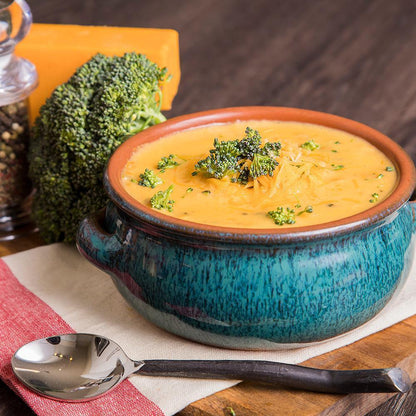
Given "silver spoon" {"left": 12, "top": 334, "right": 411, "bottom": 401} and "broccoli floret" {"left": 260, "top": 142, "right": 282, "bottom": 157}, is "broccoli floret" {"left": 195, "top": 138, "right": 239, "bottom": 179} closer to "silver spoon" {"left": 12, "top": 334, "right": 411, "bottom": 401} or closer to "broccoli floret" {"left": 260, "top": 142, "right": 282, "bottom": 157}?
"broccoli floret" {"left": 260, "top": 142, "right": 282, "bottom": 157}

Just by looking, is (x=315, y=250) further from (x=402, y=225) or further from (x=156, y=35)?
(x=156, y=35)

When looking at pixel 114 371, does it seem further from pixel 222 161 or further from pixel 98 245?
pixel 222 161

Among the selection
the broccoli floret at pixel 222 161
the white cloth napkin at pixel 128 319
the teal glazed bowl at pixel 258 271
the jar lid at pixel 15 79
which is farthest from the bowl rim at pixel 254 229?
the jar lid at pixel 15 79

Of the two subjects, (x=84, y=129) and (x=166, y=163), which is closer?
(x=166, y=163)

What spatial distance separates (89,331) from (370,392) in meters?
0.84

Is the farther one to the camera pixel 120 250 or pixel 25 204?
pixel 25 204

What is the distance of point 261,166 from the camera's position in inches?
88.5

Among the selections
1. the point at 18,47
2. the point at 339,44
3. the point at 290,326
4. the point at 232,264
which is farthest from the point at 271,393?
the point at 339,44

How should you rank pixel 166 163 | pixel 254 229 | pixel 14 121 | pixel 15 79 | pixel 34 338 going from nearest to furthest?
1. pixel 254 229
2. pixel 34 338
3. pixel 166 163
4. pixel 15 79
5. pixel 14 121

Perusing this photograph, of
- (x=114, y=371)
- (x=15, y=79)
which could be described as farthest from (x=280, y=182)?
(x=15, y=79)

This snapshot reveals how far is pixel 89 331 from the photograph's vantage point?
2338mm

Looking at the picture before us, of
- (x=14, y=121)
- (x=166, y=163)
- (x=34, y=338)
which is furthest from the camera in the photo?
(x=14, y=121)

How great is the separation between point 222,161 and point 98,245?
0.42m

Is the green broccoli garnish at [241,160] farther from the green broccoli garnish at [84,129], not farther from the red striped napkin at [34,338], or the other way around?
the red striped napkin at [34,338]
